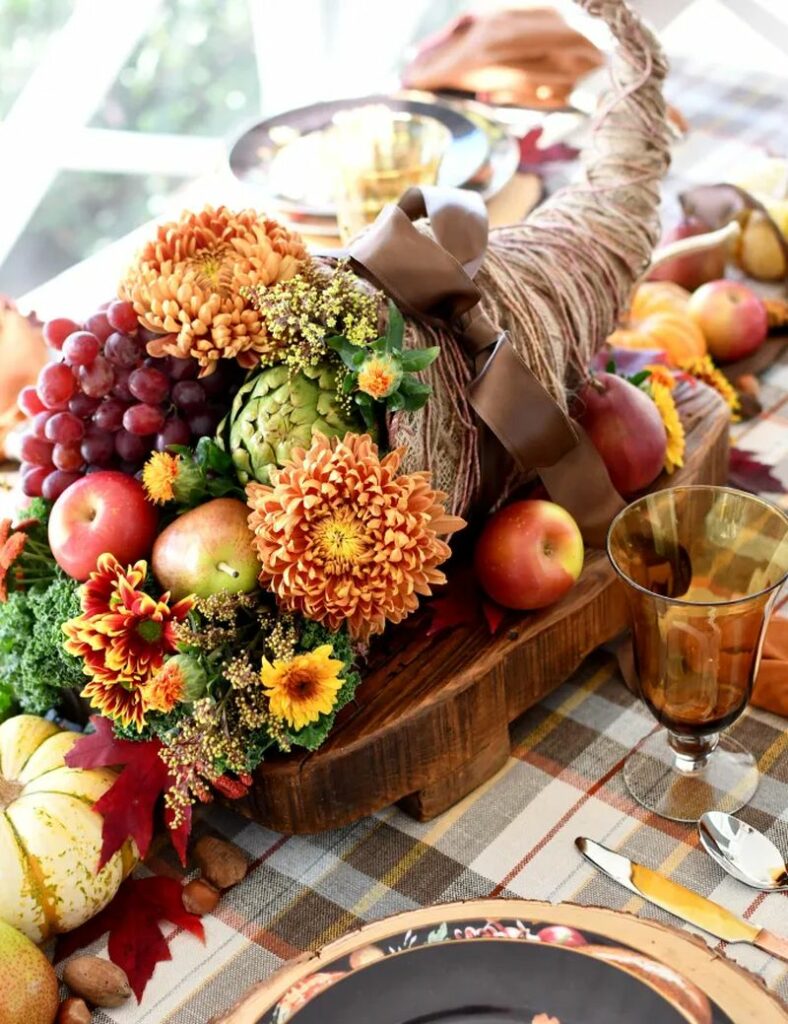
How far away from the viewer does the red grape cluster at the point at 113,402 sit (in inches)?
33.6

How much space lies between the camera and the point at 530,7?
5.82ft

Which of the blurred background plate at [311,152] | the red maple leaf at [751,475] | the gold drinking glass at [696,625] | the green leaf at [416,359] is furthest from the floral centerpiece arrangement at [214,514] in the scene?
the blurred background plate at [311,152]

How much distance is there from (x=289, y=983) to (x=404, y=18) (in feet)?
6.82

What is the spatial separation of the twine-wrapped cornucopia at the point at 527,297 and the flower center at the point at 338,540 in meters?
0.08

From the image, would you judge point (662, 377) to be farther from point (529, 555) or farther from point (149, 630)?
point (149, 630)

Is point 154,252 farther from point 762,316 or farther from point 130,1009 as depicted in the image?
point 762,316

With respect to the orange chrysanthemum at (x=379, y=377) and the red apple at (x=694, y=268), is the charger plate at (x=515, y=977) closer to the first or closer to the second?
the orange chrysanthemum at (x=379, y=377)

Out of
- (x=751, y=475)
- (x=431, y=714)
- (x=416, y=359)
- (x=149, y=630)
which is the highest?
(x=416, y=359)

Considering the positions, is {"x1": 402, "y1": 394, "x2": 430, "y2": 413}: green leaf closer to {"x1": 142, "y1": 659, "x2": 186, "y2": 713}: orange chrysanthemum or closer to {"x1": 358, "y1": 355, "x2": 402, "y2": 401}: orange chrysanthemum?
{"x1": 358, "y1": 355, "x2": 402, "y2": 401}: orange chrysanthemum

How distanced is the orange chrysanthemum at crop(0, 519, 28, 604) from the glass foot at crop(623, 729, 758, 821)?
1.50ft

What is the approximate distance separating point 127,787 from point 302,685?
0.45ft

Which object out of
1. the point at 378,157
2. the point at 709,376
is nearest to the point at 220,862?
the point at 709,376

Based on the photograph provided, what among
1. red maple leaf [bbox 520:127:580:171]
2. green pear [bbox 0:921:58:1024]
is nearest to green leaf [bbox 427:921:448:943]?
Result: green pear [bbox 0:921:58:1024]

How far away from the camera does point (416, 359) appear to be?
811 millimetres
